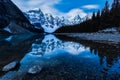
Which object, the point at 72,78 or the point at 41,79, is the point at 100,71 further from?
the point at 41,79

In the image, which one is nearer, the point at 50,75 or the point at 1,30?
the point at 50,75

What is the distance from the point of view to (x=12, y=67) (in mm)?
14164

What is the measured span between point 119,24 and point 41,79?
74.3 meters

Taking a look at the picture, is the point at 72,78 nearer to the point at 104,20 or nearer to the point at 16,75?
the point at 16,75

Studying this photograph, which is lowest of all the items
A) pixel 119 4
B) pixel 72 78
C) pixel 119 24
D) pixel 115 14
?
pixel 72 78

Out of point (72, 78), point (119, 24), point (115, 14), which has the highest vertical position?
point (115, 14)

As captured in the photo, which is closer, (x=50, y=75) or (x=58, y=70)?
(x=50, y=75)

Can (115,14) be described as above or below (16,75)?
above

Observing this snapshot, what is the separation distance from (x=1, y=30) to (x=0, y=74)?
9198 cm

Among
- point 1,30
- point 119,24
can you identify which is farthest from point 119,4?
point 1,30

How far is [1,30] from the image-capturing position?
3856 inches

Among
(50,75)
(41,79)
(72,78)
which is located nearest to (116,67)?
(72,78)

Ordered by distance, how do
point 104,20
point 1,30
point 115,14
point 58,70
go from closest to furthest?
point 58,70, point 115,14, point 104,20, point 1,30

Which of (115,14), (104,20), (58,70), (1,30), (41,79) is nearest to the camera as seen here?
(41,79)
